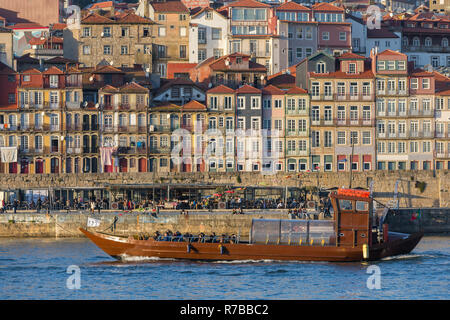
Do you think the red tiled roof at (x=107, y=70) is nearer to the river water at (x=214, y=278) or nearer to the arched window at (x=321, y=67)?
the arched window at (x=321, y=67)

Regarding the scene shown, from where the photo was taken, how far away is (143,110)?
8919 centimetres

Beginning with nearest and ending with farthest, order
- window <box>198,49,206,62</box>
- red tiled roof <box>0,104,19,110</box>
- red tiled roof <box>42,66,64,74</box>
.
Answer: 1. red tiled roof <box>0,104,19,110</box>
2. red tiled roof <box>42,66,64,74</box>
3. window <box>198,49,206,62</box>

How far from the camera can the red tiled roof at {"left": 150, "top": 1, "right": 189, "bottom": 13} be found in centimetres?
11000

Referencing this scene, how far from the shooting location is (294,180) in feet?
283

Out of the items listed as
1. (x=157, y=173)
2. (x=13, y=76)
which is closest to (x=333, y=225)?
(x=157, y=173)

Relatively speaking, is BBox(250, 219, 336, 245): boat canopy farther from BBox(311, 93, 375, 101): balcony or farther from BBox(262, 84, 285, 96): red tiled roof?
BBox(311, 93, 375, 101): balcony

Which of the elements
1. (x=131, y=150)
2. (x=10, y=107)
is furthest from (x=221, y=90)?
(x=10, y=107)

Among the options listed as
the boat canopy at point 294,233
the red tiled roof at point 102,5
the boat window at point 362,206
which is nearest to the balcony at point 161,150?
the boat canopy at point 294,233

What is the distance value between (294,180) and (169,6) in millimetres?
32222

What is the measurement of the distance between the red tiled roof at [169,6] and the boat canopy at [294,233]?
52.0 meters

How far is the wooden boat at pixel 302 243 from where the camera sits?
61.4 m

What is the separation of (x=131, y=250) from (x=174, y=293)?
34.6ft

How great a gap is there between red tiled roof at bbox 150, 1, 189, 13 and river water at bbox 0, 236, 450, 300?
49.0 meters

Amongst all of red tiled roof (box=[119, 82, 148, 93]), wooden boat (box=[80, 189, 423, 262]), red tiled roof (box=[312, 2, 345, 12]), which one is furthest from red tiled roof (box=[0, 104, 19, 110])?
red tiled roof (box=[312, 2, 345, 12])
